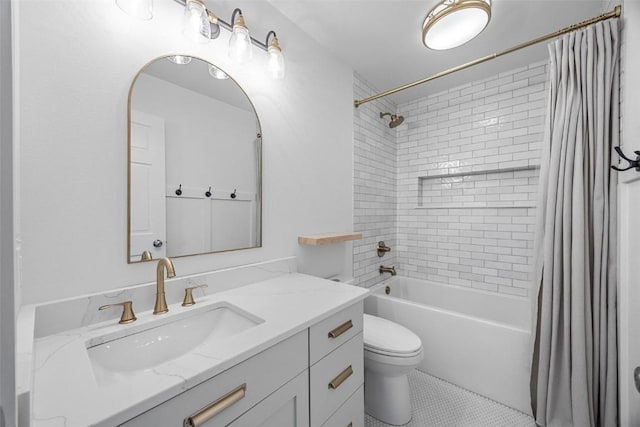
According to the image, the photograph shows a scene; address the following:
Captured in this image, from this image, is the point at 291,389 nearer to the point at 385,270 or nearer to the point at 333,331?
the point at 333,331

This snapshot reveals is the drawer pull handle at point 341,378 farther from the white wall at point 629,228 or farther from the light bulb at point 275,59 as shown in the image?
the light bulb at point 275,59

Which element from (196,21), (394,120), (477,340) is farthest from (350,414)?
(394,120)

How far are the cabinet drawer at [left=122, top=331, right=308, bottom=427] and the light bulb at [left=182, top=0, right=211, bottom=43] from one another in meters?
1.31

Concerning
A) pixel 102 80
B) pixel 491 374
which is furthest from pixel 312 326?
pixel 491 374

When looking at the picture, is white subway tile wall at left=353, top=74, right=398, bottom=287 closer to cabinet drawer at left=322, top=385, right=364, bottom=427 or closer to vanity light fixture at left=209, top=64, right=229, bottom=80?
cabinet drawer at left=322, top=385, right=364, bottom=427

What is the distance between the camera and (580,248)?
4.33 feet

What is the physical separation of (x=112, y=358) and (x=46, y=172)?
639mm

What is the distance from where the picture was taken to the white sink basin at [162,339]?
2.57ft

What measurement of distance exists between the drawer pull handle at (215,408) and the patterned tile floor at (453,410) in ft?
3.97

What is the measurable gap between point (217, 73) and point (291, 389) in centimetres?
143

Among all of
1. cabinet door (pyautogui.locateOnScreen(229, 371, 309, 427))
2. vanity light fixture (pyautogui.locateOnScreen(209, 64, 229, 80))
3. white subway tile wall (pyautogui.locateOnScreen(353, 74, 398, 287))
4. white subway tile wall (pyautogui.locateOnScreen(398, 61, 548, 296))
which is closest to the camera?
cabinet door (pyautogui.locateOnScreen(229, 371, 309, 427))

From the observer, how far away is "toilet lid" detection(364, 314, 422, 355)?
1.42m

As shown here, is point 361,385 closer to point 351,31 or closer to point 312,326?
point 312,326

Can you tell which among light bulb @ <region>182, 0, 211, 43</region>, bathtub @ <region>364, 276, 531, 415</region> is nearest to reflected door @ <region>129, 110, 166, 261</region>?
light bulb @ <region>182, 0, 211, 43</region>
